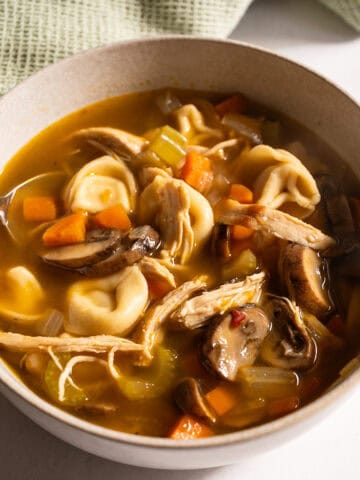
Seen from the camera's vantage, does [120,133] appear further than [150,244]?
Yes

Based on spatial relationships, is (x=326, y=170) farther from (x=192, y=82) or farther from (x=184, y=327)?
(x=184, y=327)

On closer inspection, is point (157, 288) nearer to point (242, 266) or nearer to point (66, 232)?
point (242, 266)

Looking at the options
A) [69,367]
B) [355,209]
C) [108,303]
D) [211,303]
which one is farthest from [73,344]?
[355,209]

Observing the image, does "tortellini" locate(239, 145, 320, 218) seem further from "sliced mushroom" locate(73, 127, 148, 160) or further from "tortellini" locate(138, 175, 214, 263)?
"sliced mushroom" locate(73, 127, 148, 160)

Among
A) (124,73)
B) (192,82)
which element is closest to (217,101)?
(192,82)

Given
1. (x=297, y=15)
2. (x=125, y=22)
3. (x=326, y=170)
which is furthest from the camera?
(x=297, y=15)

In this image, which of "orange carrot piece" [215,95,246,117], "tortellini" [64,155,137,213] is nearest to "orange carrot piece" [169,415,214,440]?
"tortellini" [64,155,137,213]

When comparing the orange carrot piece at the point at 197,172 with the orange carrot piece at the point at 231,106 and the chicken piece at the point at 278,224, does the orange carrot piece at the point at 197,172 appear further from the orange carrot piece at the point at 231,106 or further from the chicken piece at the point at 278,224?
the orange carrot piece at the point at 231,106

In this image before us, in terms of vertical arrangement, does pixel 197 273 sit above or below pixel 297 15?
below
